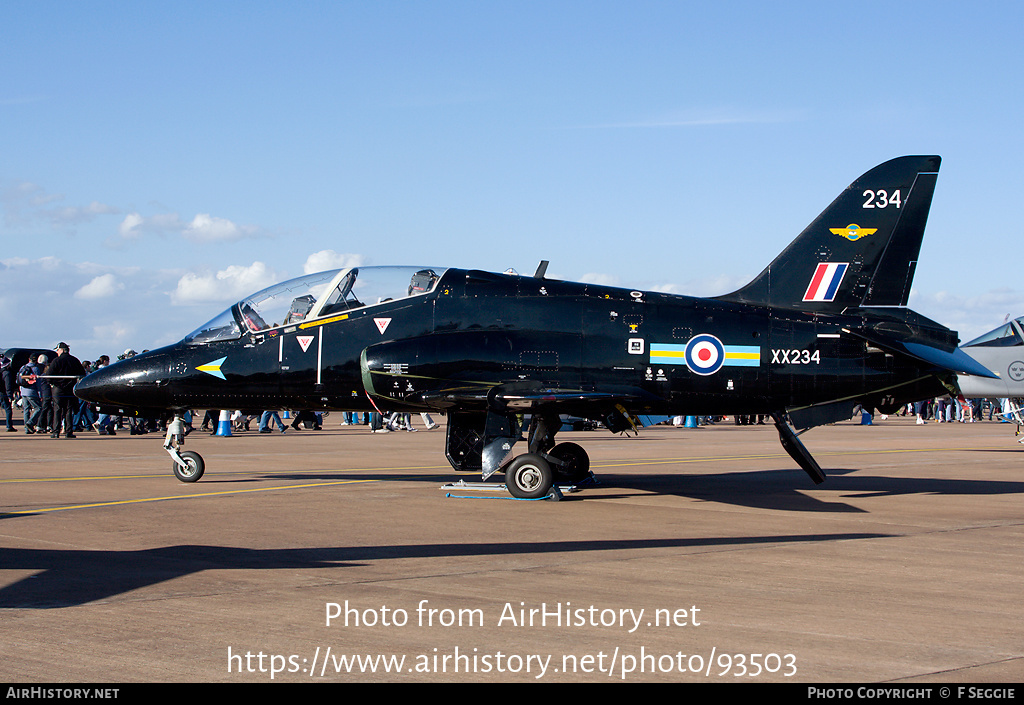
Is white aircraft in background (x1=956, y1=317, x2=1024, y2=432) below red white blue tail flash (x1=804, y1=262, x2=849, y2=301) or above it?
below

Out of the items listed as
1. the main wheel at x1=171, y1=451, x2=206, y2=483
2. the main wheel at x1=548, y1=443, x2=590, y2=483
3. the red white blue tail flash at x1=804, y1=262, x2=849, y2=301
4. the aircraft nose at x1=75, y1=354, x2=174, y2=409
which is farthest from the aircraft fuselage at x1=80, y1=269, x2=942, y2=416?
the main wheel at x1=171, y1=451, x2=206, y2=483

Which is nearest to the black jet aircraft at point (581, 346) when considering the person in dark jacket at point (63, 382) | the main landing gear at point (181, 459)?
the main landing gear at point (181, 459)

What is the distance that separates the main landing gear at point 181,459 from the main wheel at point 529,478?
5430 millimetres

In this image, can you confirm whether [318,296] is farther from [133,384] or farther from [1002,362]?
[1002,362]

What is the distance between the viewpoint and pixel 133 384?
616 inches

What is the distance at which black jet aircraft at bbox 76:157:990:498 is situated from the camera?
571 inches

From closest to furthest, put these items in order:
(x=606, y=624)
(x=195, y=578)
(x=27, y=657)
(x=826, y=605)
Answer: (x=27, y=657) → (x=606, y=624) → (x=826, y=605) → (x=195, y=578)

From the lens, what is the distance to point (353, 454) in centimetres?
2389

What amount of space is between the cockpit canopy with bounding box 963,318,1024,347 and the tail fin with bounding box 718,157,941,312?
41.3ft

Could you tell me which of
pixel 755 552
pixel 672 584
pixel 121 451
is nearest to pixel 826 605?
pixel 672 584

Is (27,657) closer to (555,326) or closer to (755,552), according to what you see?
(755,552)

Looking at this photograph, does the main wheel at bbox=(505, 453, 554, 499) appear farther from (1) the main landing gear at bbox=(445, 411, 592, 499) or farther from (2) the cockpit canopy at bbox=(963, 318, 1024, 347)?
(2) the cockpit canopy at bbox=(963, 318, 1024, 347)

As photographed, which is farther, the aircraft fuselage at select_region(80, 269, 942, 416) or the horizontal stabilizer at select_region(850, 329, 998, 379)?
the aircraft fuselage at select_region(80, 269, 942, 416)
